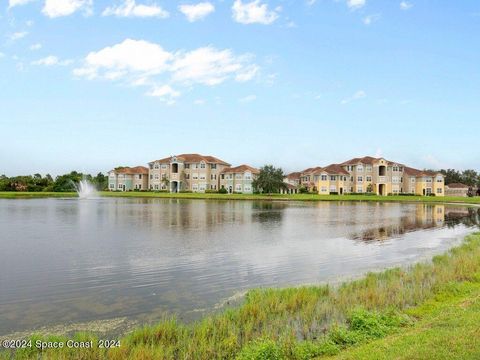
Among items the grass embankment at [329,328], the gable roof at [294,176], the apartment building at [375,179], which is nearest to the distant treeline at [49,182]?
the apartment building at [375,179]

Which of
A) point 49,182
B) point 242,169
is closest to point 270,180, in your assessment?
point 242,169

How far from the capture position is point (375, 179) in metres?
109

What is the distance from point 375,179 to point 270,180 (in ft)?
109

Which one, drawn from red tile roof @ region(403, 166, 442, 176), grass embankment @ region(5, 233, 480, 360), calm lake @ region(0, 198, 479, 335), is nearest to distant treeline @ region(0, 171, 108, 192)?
calm lake @ region(0, 198, 479, 335)

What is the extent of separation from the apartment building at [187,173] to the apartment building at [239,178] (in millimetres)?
3109

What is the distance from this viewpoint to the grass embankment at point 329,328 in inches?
Answer: 302

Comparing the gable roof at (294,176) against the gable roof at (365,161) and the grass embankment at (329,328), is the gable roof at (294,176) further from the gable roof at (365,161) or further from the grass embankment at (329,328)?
the grass embankment at (329,328)

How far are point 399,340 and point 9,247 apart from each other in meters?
20.1

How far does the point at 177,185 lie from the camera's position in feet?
→ 370

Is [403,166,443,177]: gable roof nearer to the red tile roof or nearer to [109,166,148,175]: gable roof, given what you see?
the red tile roof

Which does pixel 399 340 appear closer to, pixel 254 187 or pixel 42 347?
pixel 42 347

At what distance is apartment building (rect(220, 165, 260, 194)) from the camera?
109m

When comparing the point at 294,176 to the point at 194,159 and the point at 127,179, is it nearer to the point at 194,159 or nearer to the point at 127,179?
the point at 194,159

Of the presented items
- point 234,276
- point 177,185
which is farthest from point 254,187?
point 234,276
